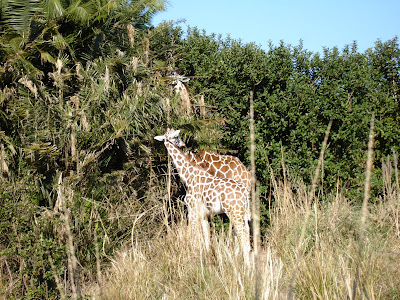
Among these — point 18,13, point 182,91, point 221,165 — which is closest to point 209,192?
point 221,165

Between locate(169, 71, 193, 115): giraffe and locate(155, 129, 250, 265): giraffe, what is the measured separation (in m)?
0.89

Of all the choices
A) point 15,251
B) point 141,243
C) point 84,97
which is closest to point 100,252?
point 141,243

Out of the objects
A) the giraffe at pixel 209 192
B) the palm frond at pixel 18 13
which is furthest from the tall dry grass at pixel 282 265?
the palm frond at pixel 18 13

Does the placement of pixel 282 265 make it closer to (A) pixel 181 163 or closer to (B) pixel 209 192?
(B) pixel 209 192

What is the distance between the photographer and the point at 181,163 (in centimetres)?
684

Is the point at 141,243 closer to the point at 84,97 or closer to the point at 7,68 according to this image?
the point at 84,97

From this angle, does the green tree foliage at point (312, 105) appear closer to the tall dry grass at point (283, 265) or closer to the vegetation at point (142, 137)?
the vegetation at point (142, 137)

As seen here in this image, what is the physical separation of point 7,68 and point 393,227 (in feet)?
20.2

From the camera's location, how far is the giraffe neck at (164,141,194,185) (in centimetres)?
682

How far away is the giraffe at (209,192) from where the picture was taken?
6445 mm

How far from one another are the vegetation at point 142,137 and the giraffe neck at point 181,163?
0.29 m

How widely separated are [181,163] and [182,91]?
1.61m

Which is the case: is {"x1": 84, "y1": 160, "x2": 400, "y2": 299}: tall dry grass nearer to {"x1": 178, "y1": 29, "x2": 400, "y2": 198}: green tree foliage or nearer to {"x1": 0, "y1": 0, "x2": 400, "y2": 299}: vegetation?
{"x1": 0, "y1": 0, "x2": 400, "y2": 299}: vegetation

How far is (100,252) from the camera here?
241 inches
